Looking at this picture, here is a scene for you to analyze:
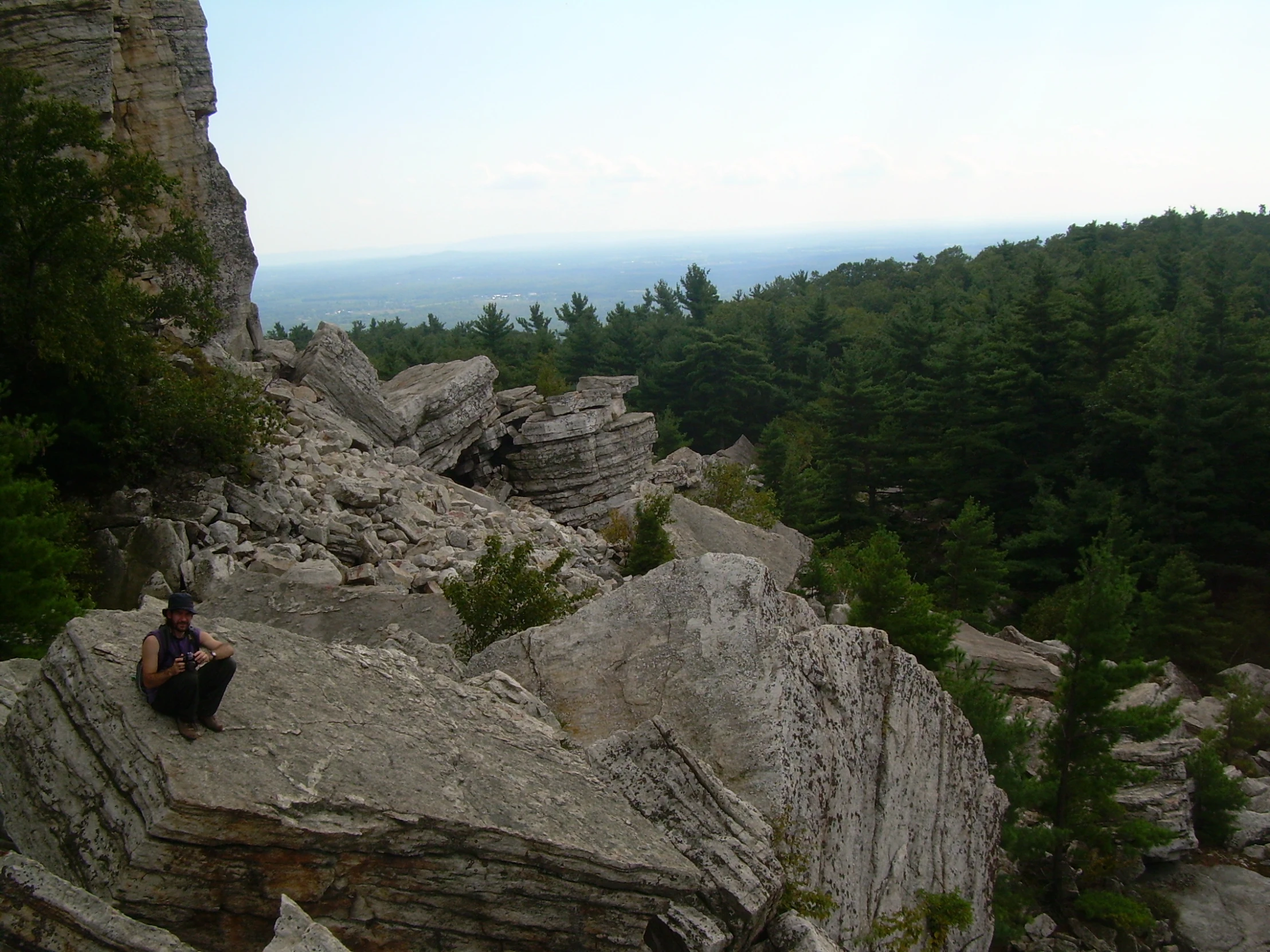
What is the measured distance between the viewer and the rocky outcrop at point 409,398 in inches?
1207

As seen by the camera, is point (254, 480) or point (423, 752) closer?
point (423, 752)

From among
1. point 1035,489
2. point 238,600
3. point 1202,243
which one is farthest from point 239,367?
point 1202,243

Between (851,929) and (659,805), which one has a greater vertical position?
(659,805)

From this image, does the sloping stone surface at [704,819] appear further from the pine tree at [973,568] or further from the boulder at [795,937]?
the pine tree at [973,568]

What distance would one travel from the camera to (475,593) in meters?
15.7

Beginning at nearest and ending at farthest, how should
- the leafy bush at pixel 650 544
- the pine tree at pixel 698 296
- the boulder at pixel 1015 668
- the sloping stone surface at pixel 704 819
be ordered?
the sloping stone surface at pixel 704 819, the boulder at pixel 1015 668, the leafy bush at pixel 650 544, the pine tree at pixel 698 296

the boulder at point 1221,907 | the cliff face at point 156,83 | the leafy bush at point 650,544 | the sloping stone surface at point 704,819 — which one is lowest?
the boulder at point 1221,907

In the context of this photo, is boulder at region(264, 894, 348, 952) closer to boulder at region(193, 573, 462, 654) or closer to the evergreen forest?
boulder at region(193, 573, 462, 654)

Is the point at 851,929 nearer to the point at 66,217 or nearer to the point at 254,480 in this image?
the point at 254,480

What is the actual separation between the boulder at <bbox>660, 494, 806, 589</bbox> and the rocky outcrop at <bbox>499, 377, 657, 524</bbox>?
263 inches

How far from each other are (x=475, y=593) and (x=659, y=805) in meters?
7.45

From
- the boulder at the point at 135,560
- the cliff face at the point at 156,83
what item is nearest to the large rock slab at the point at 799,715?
the boulder at the point at 135,560

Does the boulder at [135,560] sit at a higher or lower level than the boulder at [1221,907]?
higher

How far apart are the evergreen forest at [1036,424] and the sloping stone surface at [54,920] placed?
2106cm
